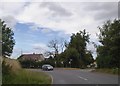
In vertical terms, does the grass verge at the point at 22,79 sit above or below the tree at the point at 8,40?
below

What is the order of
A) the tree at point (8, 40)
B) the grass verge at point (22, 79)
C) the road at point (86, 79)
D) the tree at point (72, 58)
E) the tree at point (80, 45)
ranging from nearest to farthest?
the grass verge at point (22, 79)
the road at point (86, 79)
the tree at point (8, 40)
the tree at point (72, 58)
the tree at point (80, 45)

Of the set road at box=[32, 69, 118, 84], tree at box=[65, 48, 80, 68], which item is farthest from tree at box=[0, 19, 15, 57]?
road at box=[32, 69, 118, 84]

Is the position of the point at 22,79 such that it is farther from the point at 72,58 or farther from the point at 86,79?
the point at 72,58

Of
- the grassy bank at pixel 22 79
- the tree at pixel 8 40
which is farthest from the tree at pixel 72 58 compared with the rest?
the grassy bank at pixel 22 79

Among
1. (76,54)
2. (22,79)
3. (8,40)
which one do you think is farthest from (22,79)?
(76,54)

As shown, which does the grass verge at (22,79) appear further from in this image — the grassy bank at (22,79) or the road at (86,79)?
the road at (86,79)

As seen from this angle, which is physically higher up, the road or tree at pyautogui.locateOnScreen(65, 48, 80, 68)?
tree at pyautogui.locateOnScreen(65, 48, 80, 68)

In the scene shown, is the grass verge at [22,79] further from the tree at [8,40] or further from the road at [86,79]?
the tree at [8,40]

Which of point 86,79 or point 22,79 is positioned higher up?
point 22,79

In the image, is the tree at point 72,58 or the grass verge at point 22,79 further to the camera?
the tree at point 72,58

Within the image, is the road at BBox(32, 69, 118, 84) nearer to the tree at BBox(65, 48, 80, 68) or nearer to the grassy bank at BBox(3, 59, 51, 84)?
the grassy bank at BBox(3, 59, 51, 84)

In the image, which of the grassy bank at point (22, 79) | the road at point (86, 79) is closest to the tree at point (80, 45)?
the road at point (86, 79)

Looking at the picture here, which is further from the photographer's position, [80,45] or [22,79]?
[80,45]

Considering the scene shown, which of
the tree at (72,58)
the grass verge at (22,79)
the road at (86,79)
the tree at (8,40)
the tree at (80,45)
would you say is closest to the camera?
the grass verge at (22,79)
